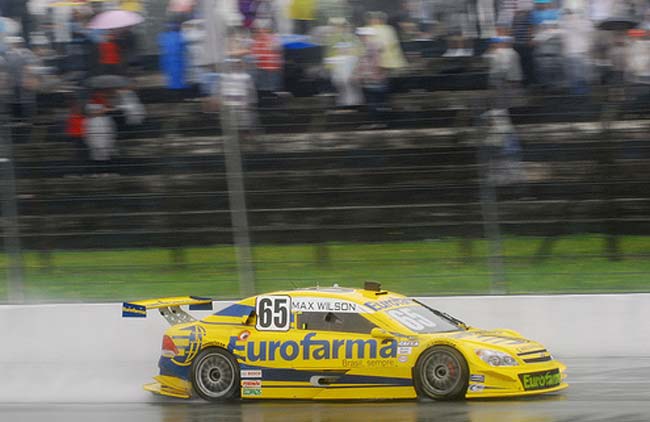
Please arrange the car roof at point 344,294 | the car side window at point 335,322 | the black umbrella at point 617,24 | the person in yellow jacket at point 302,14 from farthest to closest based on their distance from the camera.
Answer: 1. the person in yellow jacket at point 302,14
2. the black umbrella at point 617,24
3. the car roof at point 344,294
4. the car side window at point 335,322

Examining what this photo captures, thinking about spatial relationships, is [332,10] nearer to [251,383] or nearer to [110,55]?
[110,55]

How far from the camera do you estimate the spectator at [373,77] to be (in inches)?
480

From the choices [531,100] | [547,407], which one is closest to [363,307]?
[547,407]

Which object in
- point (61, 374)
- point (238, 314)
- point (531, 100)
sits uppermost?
point (531, 100)

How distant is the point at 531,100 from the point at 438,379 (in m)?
3.98

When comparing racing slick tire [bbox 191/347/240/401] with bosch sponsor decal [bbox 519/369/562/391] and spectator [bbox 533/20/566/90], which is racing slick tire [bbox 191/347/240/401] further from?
spectator [bbox 533/20/566/90]

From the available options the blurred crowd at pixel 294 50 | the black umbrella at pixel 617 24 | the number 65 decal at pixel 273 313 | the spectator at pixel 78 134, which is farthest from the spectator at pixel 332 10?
the number 65 decal at pixel 273 313

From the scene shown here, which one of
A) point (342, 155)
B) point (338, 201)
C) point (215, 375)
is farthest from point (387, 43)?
point (215, 375)

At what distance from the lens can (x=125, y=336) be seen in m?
11.3

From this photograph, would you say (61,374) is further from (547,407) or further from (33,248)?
(547,407)

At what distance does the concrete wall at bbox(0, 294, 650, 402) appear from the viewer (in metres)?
10.5

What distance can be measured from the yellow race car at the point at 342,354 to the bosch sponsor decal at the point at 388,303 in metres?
0.01

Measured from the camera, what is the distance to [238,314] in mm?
9867

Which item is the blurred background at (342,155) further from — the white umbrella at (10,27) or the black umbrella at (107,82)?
the white umbrella at (10,27)
